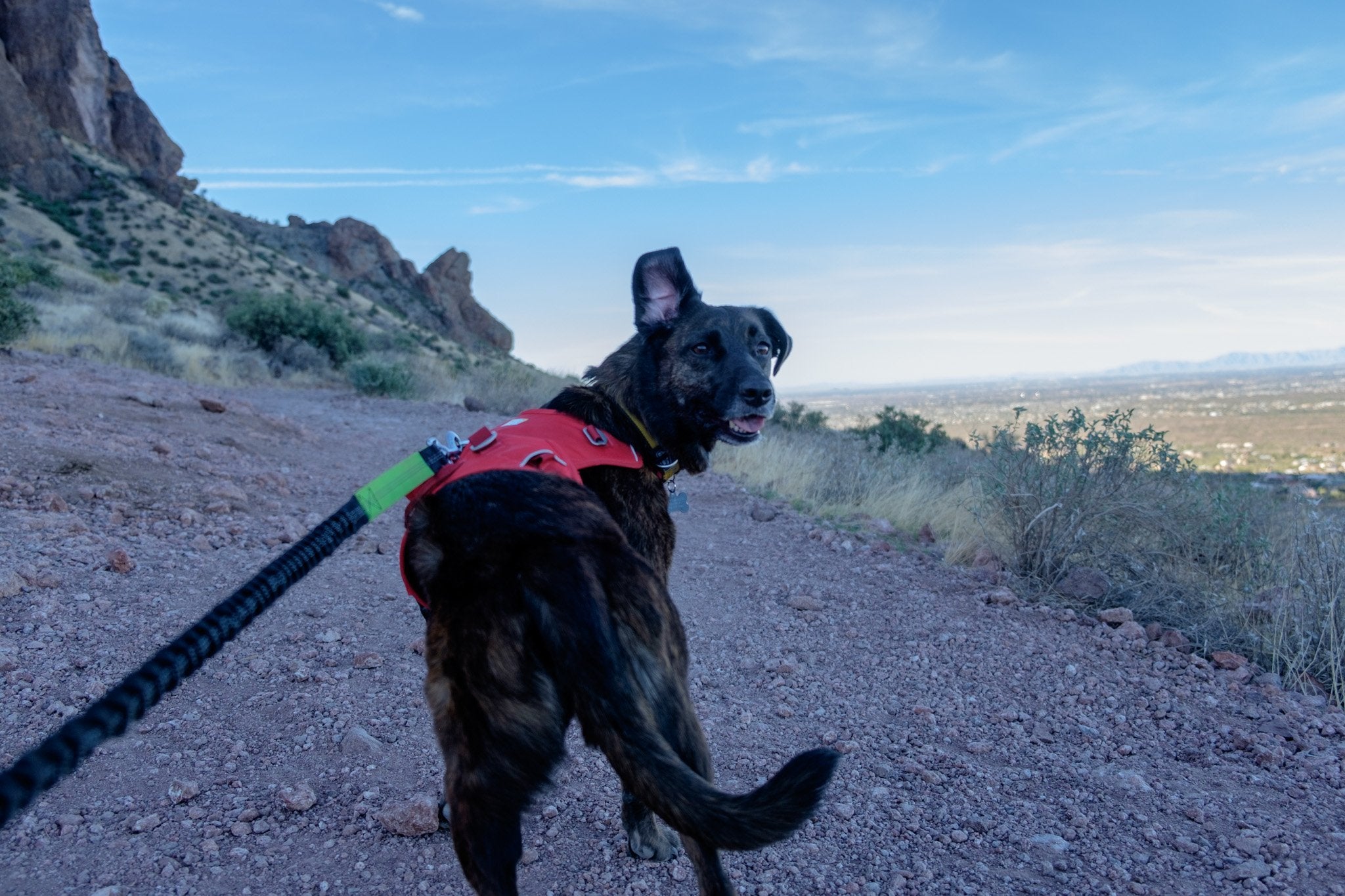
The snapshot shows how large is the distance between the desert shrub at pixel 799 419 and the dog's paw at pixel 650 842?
12.0m

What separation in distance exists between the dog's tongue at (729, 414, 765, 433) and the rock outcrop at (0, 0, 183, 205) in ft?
154

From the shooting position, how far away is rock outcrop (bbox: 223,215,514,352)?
2140 inches

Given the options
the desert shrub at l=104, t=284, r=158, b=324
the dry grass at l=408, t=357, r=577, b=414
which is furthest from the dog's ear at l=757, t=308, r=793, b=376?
the desert shrub at l=104, t=284, r=158, b=324

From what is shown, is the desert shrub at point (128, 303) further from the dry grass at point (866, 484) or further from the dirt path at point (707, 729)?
the dry grass at point (866, 484)

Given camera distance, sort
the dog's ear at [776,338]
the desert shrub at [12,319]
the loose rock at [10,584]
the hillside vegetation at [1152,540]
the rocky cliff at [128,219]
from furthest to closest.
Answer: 1. the rocky cliff at [128,219]
2. the desert shrub at [12,319]
3. the hillside vegetation at [1152,540]
4. the dog's ear at [776,338]
5. the loose rock at [10,584]

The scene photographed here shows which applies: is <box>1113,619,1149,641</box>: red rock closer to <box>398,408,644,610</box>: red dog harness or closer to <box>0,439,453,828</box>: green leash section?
<box>398,408,644,610</box>: red dog harness

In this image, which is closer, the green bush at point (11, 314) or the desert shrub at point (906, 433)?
the green bush at point (11, 314)

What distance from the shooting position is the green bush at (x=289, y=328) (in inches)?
723

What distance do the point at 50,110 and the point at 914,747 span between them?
57.5 meters

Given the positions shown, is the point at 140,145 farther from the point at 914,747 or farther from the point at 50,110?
the point at 914,747

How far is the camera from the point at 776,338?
4.00m

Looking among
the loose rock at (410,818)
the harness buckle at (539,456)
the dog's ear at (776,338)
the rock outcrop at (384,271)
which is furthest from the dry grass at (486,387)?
the rock outcrop at (384,271)

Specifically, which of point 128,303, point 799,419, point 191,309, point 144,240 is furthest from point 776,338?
point 144,240

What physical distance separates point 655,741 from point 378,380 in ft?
46.5
